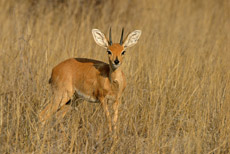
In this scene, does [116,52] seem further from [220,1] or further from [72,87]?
[220,1]

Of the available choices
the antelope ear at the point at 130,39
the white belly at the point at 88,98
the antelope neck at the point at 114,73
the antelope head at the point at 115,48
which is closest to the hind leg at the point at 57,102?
the white belly at the point at 88,98

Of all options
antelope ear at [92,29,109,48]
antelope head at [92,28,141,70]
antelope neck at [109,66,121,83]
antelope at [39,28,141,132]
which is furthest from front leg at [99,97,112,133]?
antelope ear at [92,29,109,48]

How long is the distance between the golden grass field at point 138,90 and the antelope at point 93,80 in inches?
4.8

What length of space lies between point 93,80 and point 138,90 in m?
0.77

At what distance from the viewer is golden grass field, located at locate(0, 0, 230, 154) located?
13.5ft

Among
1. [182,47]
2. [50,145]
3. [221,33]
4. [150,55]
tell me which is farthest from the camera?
[221,33]

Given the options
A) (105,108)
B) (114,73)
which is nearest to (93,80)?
(114,73)

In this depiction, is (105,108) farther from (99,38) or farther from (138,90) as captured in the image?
(99,38)

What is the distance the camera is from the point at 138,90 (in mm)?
5488

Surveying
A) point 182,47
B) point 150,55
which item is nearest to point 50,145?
point 150,55

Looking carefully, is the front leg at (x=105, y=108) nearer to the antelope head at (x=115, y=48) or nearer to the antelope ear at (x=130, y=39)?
the antelope head at (x=115, y=48)

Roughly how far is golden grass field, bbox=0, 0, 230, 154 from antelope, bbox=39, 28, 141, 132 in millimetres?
122

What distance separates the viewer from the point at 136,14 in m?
10.3

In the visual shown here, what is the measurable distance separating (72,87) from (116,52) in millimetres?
946
